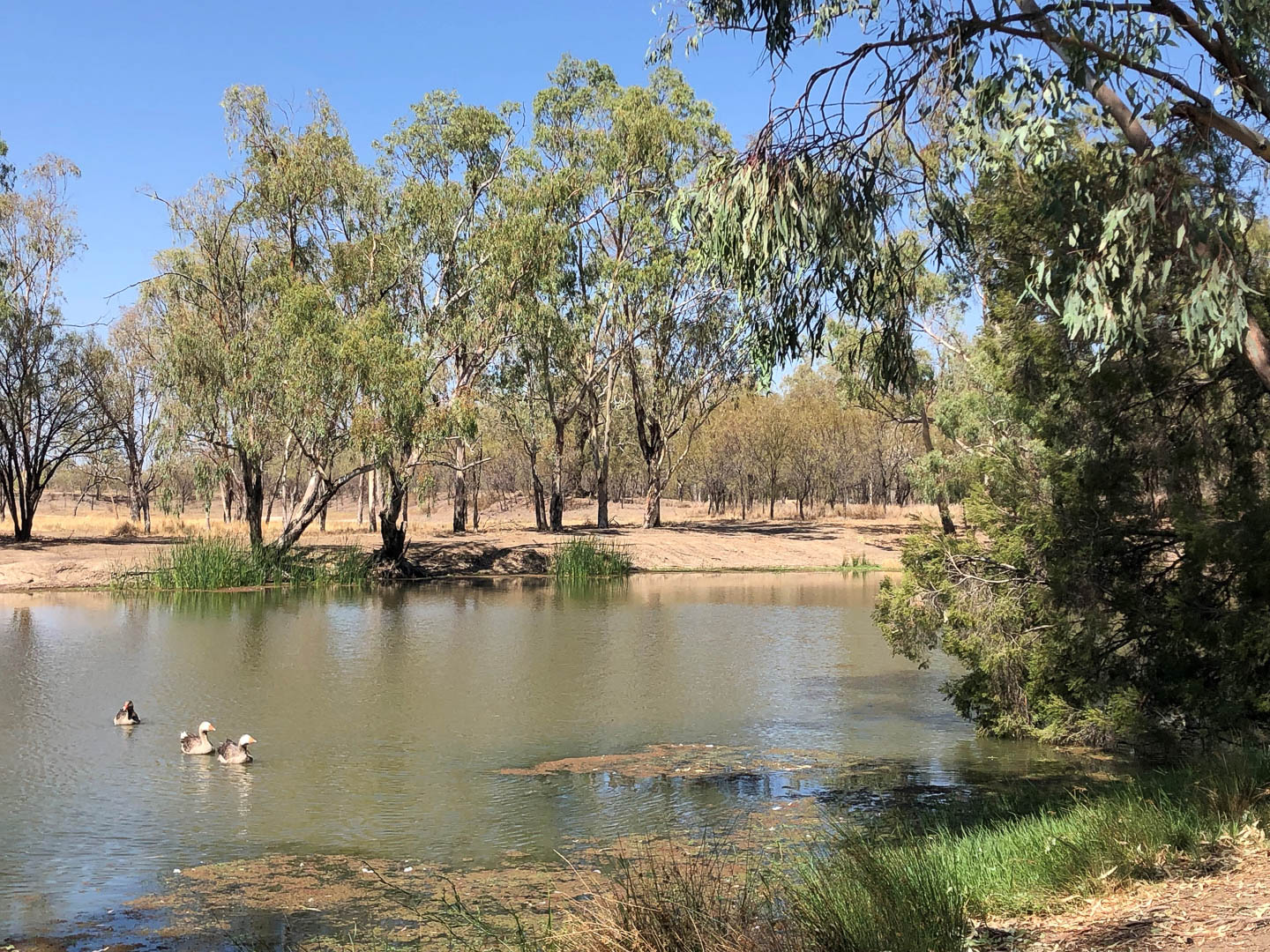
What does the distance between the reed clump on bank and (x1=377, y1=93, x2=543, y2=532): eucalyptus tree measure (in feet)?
12.4

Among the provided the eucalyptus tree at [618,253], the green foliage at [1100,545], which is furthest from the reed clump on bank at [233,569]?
the green foliage at [1100,545]

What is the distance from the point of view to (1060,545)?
9.52 meters

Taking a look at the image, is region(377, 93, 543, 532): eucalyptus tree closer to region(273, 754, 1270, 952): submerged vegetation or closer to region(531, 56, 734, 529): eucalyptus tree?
region(531, 56, 734, 529): eucalyptus tree

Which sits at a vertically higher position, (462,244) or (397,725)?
(462,244)

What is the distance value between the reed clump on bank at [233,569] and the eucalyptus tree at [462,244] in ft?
12.4

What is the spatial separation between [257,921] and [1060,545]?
678 centimetres

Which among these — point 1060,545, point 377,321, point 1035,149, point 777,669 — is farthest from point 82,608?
point 1035,149

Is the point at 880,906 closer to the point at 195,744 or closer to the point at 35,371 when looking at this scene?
the point at 195,744

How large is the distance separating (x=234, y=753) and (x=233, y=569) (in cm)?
1675

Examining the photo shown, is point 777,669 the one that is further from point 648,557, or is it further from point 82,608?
point 648,557

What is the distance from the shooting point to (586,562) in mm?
30109

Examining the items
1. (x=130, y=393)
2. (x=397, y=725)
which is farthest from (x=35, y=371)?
(x=397, y=725)

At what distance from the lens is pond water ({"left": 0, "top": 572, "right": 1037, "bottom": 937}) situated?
→ 25.6 feet

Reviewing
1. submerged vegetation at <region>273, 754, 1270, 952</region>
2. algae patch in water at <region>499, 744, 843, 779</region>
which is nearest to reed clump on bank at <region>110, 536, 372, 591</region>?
algae patch in water at <region>499, 744, 843, 779</region>
